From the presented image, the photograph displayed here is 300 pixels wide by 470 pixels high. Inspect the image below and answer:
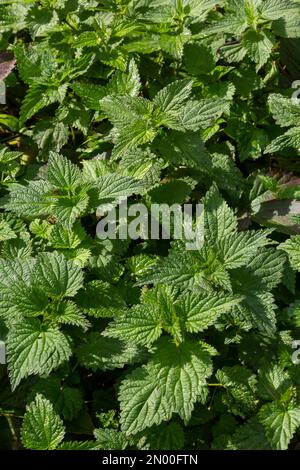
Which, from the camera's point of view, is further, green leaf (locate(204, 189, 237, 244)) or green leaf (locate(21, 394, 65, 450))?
green leaf (locate(204, 189, 237, 244))

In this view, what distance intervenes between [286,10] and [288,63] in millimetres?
337

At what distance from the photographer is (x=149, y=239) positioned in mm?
2754

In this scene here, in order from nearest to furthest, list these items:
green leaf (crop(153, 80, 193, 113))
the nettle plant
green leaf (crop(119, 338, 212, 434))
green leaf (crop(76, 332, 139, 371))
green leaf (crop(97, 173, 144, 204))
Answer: green leaf (crop(119, 338, 212, 434)) < the nettle plant < green leaf (crop(76, 332, 139, 371)) < green leaf (crop(97, 173, 144, 204)) < green leaf (crop(153, 80, 193, 113))

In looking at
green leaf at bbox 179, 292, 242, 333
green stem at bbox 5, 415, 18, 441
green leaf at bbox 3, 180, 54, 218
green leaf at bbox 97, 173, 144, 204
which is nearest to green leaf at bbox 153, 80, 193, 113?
green leaf at bbox 97, 173, 144, 204

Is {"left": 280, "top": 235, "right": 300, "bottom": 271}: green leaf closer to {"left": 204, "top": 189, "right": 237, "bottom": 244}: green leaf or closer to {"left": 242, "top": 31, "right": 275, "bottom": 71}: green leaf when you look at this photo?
{"left": 204, "top": 189, "right": 237, "bottom": 244}: green leaf

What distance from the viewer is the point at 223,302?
2223 millimetres

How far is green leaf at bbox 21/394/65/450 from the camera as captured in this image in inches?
87.8

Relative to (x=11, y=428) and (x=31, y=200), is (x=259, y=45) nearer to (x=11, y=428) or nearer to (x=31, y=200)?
(x=31, y=200)

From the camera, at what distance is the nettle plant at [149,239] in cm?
226

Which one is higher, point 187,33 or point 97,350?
point 187,33

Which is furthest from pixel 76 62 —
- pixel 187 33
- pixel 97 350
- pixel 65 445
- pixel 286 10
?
pixel 65 445

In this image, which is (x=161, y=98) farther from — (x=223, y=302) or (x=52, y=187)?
(x=223, y=302)

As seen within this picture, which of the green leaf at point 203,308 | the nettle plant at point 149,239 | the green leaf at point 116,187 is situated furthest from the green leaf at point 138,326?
the green leaf at point 116,187

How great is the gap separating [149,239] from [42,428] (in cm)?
93
